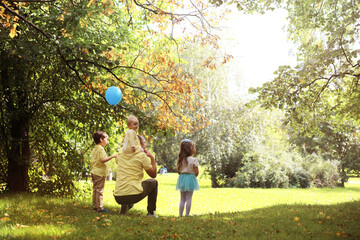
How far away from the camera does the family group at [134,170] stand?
637cm

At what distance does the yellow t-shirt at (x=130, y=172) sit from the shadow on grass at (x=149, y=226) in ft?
1.76

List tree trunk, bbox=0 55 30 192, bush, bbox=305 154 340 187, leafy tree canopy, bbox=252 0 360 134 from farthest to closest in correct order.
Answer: bush, bbox=305 154 340 187 → leafy tree canopy, bbox=252 0 360 134 → tree trunk, bbox=0 55 30 192

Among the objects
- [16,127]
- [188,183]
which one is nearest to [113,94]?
[188,183]

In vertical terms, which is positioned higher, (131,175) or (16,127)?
(16,127)

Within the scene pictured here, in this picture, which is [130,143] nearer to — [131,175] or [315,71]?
[131,175]

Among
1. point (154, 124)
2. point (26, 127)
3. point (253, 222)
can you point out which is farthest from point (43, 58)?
point (253, 222)

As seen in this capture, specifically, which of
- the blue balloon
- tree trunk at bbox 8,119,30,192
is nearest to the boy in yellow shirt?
the blue balloon

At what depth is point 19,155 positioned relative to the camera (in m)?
9.06

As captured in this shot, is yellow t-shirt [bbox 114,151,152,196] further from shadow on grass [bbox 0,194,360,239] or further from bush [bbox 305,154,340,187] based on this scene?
bush [bbox 305,154,340,187]

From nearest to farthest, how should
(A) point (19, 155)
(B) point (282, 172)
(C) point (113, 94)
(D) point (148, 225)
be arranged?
(D) point (148, 225) < (C) point (113, 94) < (A) point (19, 155) < (B) point (282, 172)

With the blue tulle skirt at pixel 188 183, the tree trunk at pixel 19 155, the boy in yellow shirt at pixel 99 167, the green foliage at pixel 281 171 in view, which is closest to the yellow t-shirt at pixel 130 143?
the boy in yellow shirt at pixel 99 167

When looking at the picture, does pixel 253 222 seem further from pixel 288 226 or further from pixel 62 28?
pixel 62 28

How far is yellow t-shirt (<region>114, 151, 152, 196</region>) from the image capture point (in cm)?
637

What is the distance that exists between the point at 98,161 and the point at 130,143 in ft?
4.44
